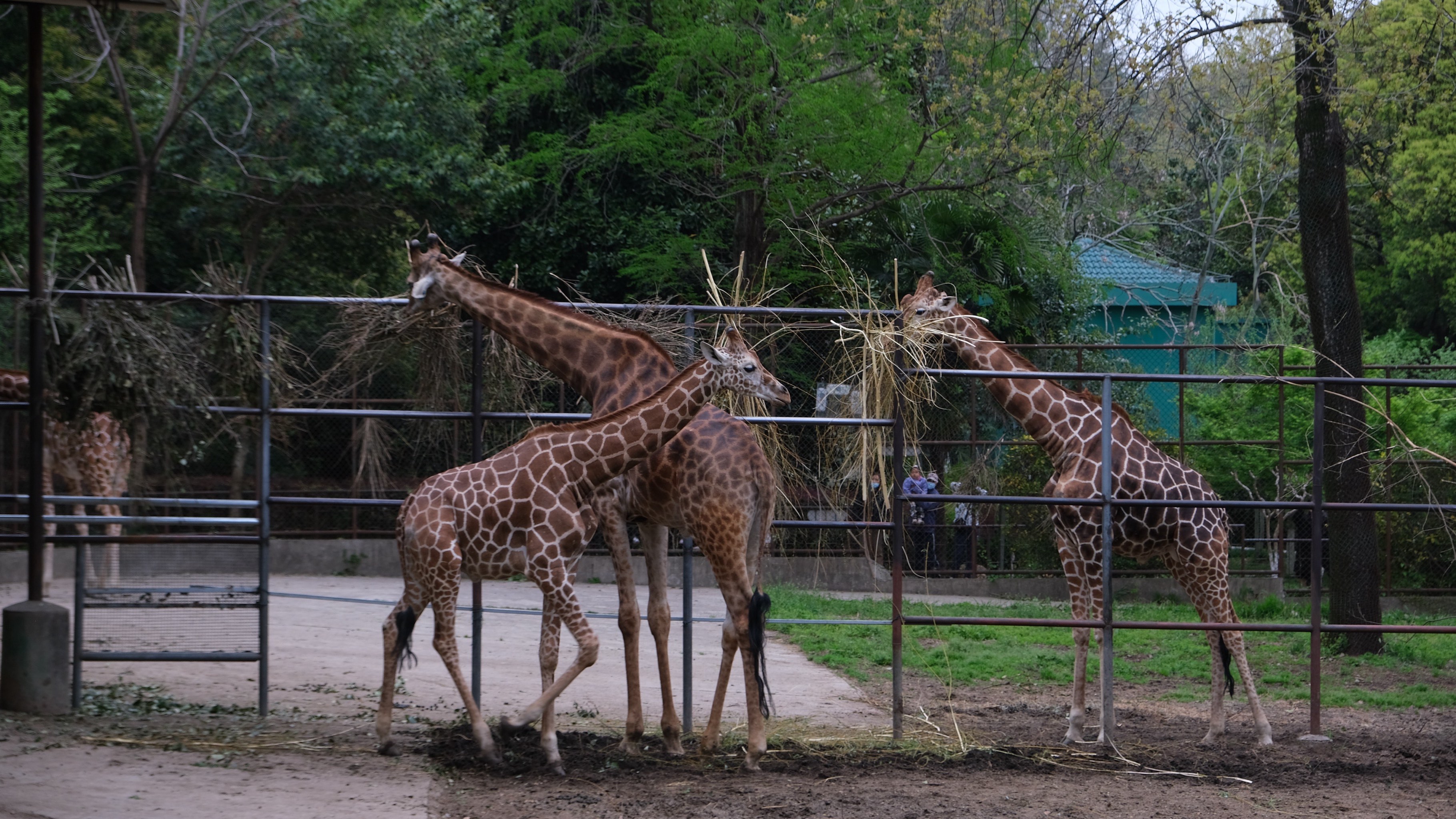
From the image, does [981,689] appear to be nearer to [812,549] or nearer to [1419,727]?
[1419,727]

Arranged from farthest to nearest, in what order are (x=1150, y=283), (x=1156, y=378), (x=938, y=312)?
1. (x=1150, y=283)
2. (x=938, y=312)
3. (x=1156, y=378)

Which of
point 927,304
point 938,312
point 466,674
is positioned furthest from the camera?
point 466,674

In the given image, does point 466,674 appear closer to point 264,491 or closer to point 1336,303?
point 264,491

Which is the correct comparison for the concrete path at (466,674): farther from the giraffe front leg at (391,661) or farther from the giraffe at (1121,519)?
the giraffe at (1121,519)

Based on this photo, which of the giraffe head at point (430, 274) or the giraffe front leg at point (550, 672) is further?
the giraffe head at point (430, 274)

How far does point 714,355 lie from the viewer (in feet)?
23.1

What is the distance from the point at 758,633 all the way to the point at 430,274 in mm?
2851

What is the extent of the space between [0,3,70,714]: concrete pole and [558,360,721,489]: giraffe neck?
10.4 feet

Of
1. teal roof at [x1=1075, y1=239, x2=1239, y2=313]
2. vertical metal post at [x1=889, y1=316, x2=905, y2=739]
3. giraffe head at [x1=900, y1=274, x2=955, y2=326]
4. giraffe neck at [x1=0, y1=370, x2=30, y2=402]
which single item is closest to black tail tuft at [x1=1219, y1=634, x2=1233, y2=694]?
vertical metal post at [x1=889, y1=316, x2=905, y2=739]

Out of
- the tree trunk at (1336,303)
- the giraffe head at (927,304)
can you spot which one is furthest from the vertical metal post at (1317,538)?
the tree trunk at (1336,303)

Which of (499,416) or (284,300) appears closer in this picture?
(284,300)

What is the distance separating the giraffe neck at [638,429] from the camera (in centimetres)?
700

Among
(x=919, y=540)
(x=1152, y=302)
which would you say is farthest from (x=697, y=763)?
(x=1152, y=302)

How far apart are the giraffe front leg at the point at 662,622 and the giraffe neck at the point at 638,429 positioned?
0.70 m
